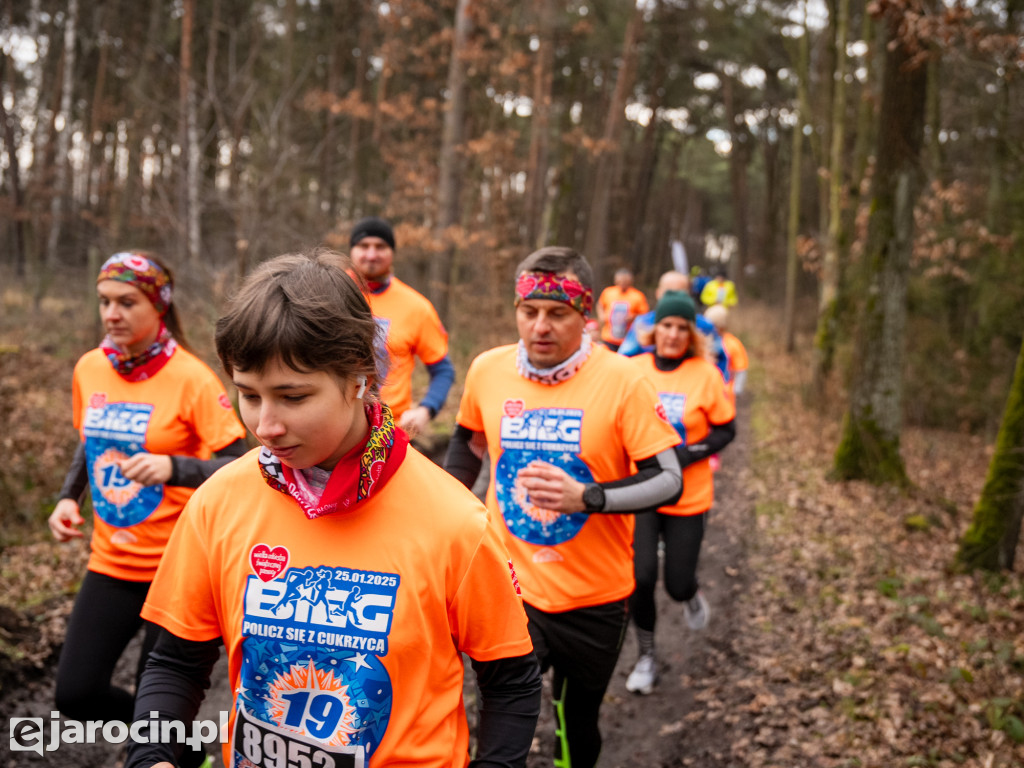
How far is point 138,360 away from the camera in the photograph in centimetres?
371

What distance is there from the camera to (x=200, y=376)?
3.72m

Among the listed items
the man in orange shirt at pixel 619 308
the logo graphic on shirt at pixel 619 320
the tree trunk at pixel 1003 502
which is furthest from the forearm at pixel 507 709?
the logo graphic on shirt at pixel 619 320

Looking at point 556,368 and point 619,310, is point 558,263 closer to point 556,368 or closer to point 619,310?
point 556,368

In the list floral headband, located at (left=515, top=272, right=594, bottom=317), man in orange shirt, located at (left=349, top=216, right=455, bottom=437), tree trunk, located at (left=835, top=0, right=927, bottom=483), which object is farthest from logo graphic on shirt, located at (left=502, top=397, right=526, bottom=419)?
tree trunk, located at (left=835, top=0, right=927, bottom=483)

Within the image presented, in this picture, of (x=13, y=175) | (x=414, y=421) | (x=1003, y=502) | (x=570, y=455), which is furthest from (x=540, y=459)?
(x=13, y=175)

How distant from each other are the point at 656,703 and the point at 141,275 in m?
4.26

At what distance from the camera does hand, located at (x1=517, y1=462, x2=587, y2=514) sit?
291 centimetres

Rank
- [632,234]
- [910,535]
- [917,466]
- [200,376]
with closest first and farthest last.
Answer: [200,376]
[910,535]
[917,466]
[632,234]

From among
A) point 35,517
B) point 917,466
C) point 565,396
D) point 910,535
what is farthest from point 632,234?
point 565,396

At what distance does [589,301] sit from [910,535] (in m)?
6.40

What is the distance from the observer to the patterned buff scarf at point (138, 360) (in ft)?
12.2

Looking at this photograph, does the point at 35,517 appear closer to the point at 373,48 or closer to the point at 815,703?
the point at 815,703


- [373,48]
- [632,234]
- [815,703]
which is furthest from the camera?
[632,234]

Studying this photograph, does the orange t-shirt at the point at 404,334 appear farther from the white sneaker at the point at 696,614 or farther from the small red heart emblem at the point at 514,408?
the white sneaker at the point at 696,614
